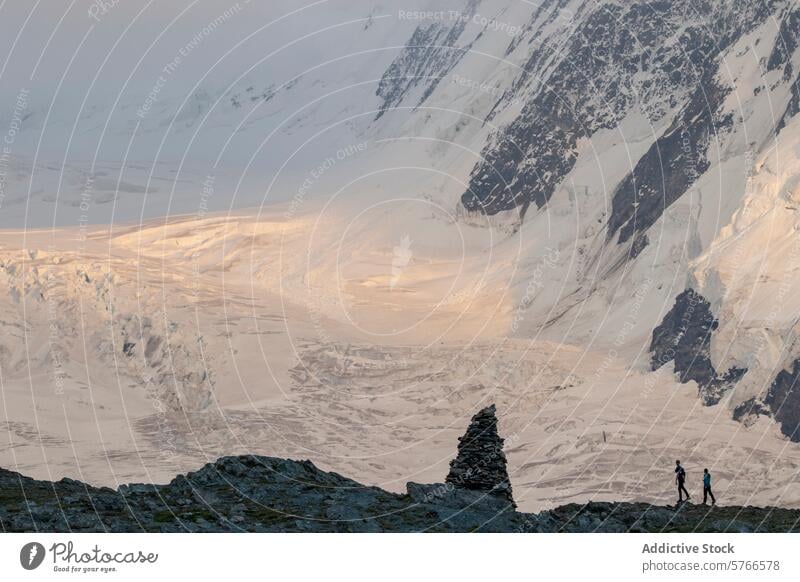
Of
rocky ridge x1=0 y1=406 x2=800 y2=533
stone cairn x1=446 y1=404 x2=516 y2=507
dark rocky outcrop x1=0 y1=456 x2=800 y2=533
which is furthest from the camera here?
stone cairn x1=446 y1=404 x2=516 y2=507

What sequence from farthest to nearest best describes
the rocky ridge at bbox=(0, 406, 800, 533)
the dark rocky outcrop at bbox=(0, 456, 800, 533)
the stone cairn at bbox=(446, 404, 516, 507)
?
the stone cairn at bbox=(446, 404, 516, 507) → the rocky ridge at bbox=(0, 406, 800, 533) → the dark rocky outcrop at bbox=(0, 456, 800, 533)

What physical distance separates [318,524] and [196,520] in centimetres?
519

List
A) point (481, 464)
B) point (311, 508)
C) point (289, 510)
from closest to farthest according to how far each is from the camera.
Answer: point (289, 510)
point (311, 508)
point (481, 464)

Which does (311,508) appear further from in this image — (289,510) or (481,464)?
(481,464)

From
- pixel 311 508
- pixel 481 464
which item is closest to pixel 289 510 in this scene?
pixel 311 508

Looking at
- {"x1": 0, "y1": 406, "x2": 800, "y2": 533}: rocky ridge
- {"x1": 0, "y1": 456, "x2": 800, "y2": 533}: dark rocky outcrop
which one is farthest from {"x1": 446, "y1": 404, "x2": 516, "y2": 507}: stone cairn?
{"x1": 0, "y1": 456, "x2": 800, "y2": 533}: dark rocky outcrop

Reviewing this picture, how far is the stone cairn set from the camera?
7525 centimetres

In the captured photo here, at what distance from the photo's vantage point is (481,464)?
75.7 m

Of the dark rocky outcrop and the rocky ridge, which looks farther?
the rocky ridge

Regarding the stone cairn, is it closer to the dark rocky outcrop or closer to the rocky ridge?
the rocky ridge
